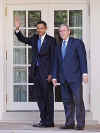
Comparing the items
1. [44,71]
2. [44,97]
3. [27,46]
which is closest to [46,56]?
[44,71]

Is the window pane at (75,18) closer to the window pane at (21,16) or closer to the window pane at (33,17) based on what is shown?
the window pane at (33,17)

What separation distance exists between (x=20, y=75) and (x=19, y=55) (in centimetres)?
38

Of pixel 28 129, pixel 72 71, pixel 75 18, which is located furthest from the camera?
pixel 75 18

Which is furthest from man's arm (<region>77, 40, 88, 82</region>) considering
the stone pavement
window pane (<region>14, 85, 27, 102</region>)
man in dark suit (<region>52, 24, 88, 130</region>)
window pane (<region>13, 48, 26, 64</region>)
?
window pane (<region>14, 85, 27, 102</region>)

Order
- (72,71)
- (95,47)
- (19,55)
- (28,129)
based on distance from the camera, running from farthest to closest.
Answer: (19,55) < (95,47) < (28,129) < (72,71)

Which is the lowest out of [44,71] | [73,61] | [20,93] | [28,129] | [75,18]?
[28,129]

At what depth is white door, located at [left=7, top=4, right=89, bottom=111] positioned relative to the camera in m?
8.80

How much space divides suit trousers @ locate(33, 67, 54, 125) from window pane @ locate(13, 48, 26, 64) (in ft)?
3.63

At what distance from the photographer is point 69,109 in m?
7.57

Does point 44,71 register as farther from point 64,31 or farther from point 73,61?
point 64,31

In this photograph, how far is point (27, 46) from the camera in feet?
29.1

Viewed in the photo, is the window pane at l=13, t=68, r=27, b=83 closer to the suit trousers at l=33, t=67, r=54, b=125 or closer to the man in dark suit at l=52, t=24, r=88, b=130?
the suit trousers at l=33, t=67, r=54, b=125

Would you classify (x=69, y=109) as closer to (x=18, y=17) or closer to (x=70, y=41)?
(x=70, y=41)

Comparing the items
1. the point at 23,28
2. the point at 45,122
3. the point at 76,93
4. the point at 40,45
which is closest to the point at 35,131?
the point at 45,122
